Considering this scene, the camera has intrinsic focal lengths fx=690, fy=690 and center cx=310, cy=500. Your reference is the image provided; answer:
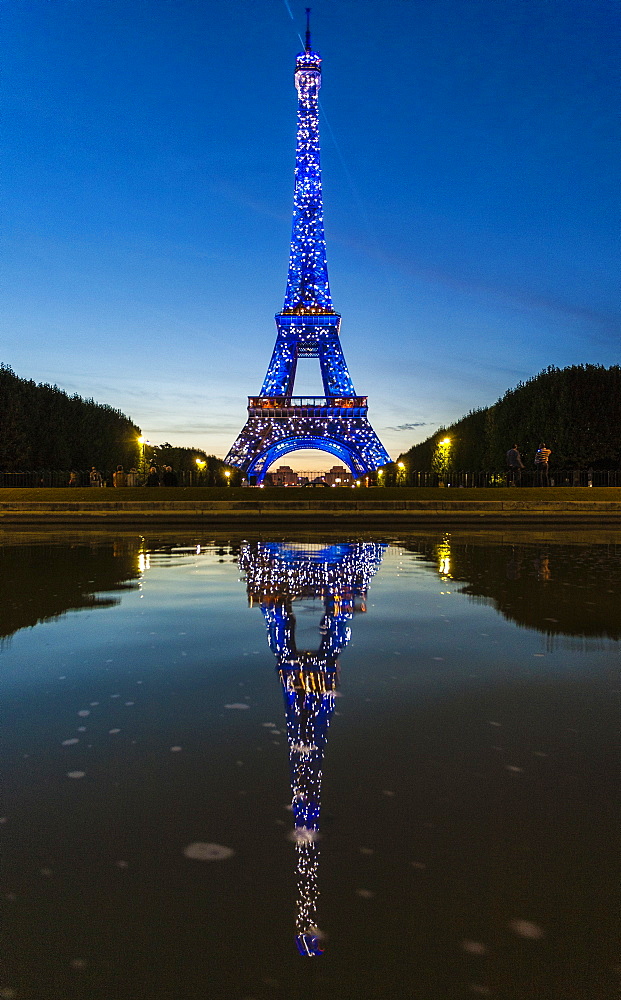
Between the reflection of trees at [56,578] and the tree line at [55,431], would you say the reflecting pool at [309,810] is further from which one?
the tree line at [55,431]

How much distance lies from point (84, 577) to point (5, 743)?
6.58 metres

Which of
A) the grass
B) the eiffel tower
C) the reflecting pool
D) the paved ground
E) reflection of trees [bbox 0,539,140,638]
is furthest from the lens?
the eiffel tower

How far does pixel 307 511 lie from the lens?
25516 mm

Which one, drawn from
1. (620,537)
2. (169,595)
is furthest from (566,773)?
(620,537)

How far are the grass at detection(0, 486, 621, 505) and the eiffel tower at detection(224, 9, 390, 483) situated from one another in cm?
2545

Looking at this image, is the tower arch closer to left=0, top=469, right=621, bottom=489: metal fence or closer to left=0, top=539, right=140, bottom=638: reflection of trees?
left=0, top=469, right=621, bottom=489: metal fence

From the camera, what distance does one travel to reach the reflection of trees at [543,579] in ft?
21.7

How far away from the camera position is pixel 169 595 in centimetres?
817

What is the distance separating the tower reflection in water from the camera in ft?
7.75

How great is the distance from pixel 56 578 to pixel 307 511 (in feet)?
53.6

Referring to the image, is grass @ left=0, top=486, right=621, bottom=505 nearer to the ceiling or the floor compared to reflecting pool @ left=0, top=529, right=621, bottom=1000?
nearer to the ceiling

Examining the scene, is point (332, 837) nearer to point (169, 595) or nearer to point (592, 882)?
point (592, 882)

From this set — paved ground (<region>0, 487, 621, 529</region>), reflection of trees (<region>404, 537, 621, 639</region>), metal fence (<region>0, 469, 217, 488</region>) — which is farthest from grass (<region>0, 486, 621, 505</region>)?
reflection of trees (<region>404, 537, 621, 639</region>)

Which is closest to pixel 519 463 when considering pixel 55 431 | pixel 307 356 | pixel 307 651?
pixel 307 651
